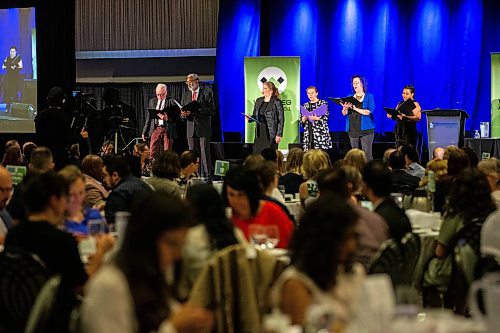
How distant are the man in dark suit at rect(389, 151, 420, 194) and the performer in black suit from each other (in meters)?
9.05

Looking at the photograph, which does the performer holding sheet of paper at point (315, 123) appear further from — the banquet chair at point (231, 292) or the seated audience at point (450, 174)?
the banquet chair at point (231, 292)

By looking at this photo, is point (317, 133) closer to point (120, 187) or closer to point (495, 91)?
point (495, 91)

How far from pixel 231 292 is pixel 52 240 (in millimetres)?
798

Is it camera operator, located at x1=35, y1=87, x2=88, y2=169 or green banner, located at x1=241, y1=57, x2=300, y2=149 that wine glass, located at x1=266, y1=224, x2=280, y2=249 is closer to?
camera operator, located at x1=35, y1=87, x2=88, y2=169

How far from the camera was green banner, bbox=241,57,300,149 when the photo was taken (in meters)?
15.5

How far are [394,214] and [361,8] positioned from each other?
40.3 feet

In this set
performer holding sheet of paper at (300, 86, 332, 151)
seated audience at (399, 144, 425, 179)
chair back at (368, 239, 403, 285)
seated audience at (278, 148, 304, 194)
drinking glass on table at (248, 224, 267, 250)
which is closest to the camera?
chair back at (368, 239, 403, 285)

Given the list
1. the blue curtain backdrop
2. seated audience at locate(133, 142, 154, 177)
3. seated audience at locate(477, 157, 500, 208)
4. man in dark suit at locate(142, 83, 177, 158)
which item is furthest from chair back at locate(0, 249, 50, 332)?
the blue curtain backdrop

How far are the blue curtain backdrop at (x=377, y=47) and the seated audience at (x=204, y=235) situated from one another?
12.3 metres

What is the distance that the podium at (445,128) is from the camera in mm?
14414

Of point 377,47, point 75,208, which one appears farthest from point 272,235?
point 377,47

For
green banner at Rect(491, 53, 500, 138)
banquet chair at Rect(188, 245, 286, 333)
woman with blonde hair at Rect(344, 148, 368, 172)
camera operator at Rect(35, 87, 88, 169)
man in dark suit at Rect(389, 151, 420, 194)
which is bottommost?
banquet chair at Rect(188, 245, 286, 333)

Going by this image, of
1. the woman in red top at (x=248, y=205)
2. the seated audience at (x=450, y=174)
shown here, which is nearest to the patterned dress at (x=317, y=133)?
the seated audience at (x=450, y=174)

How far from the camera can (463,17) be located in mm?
16297
